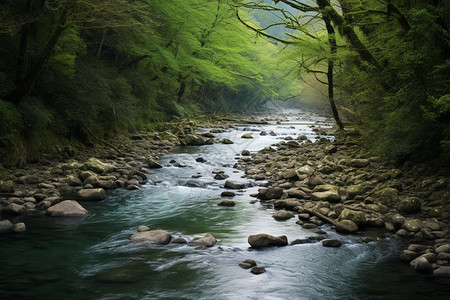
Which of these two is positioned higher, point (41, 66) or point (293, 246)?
point (41, 66)

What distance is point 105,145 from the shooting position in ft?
35.4

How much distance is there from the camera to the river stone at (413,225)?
4.86m

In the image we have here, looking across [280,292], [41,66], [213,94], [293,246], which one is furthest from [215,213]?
[213,94]

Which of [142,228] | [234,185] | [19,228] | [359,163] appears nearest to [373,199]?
[359,163]

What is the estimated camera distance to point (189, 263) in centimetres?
416

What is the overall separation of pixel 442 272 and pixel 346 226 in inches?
55.7

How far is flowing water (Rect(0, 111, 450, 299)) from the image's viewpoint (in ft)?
11.6

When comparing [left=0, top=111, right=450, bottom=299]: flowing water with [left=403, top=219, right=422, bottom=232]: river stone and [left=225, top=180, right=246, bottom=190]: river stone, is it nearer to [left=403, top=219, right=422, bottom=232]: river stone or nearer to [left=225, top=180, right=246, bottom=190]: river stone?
[left=403, top=219, right=422, bottom=232]: river stone

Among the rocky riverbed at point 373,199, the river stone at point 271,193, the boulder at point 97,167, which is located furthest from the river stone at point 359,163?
the boulder at point 97,167

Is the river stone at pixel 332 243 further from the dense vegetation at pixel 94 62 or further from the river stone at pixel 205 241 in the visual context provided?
the dense vegetation at pixel 94 62

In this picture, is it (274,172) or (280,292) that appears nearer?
(280,292)

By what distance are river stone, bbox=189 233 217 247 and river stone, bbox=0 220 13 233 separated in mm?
2444

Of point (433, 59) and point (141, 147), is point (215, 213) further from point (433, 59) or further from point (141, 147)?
point (141, 147)

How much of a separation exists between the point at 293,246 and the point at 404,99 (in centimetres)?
308
